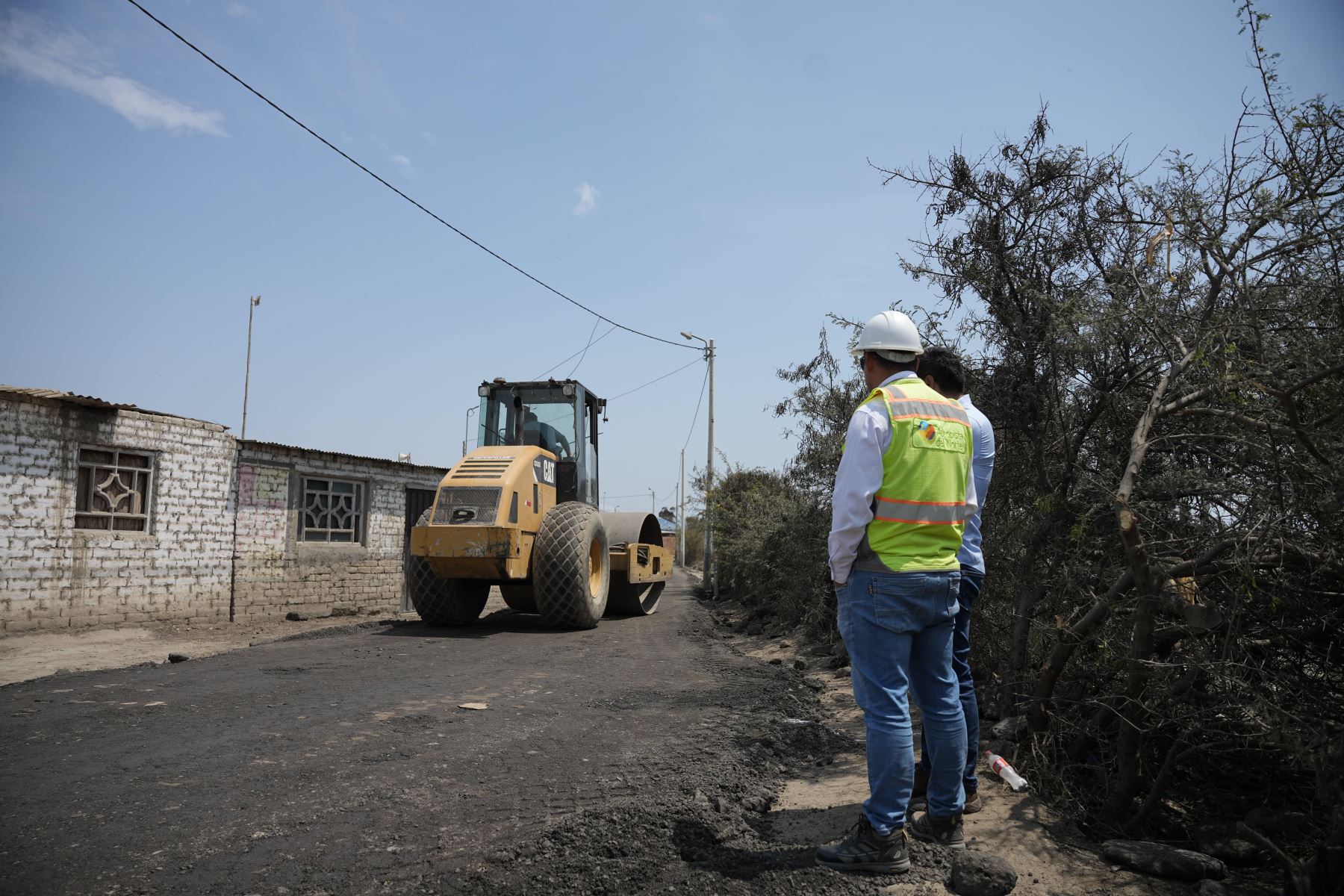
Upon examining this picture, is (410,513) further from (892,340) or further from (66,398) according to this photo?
(892,340)

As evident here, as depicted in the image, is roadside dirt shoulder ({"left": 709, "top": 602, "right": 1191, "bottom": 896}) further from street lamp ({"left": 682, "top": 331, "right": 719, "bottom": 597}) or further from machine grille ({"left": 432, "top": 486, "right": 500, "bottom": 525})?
street lamp ({"left": 682, "top": 331, "right": 719, "bottom": 597})

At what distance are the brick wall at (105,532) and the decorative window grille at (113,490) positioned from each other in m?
0.11

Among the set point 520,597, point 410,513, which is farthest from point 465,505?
point 410,513

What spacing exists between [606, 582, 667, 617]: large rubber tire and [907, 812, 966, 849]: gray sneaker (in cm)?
890

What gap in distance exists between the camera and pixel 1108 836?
3.55 m

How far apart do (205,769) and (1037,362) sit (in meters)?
5.12

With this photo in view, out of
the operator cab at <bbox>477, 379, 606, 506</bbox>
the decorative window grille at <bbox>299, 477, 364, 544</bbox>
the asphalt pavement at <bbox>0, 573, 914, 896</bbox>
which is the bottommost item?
the asphalt pavement at <bbox>0, 573, 914, 896</bbox>

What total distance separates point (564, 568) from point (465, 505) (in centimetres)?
135

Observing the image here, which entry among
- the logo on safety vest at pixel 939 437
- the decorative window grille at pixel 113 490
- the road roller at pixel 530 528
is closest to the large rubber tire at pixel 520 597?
the road roller at pixel 530 528

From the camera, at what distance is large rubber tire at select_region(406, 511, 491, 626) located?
33.0 ft

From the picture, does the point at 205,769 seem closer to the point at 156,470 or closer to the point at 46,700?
the point at 46,700

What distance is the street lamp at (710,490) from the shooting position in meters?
20.3

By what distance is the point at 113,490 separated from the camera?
10914 millimetres

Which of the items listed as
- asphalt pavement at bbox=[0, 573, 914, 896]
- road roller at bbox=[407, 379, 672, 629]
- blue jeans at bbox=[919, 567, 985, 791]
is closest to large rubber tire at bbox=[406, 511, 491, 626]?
road roller at bbox=[407, 379, 672, 629]
